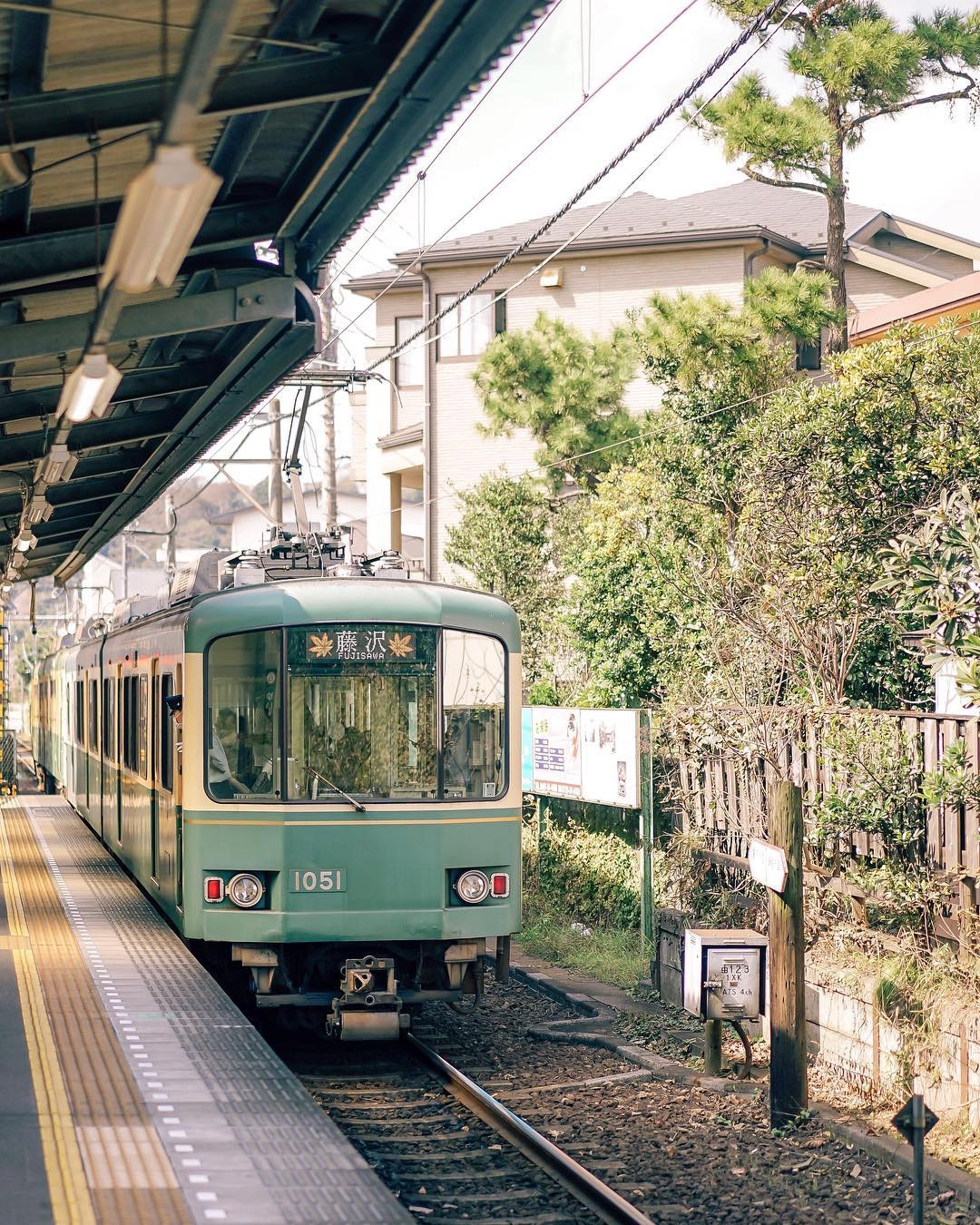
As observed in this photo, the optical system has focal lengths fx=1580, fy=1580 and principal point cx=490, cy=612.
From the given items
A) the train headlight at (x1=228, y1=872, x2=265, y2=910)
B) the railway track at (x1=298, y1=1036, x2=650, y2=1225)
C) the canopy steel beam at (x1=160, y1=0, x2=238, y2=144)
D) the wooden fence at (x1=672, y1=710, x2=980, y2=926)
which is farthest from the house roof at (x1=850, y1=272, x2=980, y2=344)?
the canopy steel beam at (x1=160, y1=0, x2=238, y2=144)

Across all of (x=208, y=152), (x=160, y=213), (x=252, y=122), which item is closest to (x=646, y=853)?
(x=208, y=152)

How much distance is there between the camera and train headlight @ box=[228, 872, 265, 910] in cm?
964

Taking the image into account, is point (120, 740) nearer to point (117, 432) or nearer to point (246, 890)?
point (117, 432)

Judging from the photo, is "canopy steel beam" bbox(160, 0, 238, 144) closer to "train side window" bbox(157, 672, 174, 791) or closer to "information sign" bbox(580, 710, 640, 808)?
"train side window" bbox(157, 672, 174, 791)

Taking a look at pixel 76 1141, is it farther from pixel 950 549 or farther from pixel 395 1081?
pixel 950 549

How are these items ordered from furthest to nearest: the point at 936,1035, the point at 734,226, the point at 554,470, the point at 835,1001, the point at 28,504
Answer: the point at 734,226 → the point at 554,470 → the point at 28,504 → the point at 835,1001 → the point at 936,1035

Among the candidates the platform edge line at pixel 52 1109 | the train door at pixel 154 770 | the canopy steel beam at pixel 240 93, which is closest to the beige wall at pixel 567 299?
the train door at pixel 154 770

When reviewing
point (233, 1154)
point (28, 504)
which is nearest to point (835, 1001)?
point (233, 1154)

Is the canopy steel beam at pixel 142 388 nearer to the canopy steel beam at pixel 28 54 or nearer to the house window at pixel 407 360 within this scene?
the canopy steel beam at pixel 28 54

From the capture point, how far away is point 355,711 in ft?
32.3

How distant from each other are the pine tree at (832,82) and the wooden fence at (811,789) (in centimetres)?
630

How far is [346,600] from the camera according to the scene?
996 cm

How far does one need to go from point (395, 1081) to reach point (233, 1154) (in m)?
3.26

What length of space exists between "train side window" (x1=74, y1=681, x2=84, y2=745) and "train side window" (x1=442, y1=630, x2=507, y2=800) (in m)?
12.0
